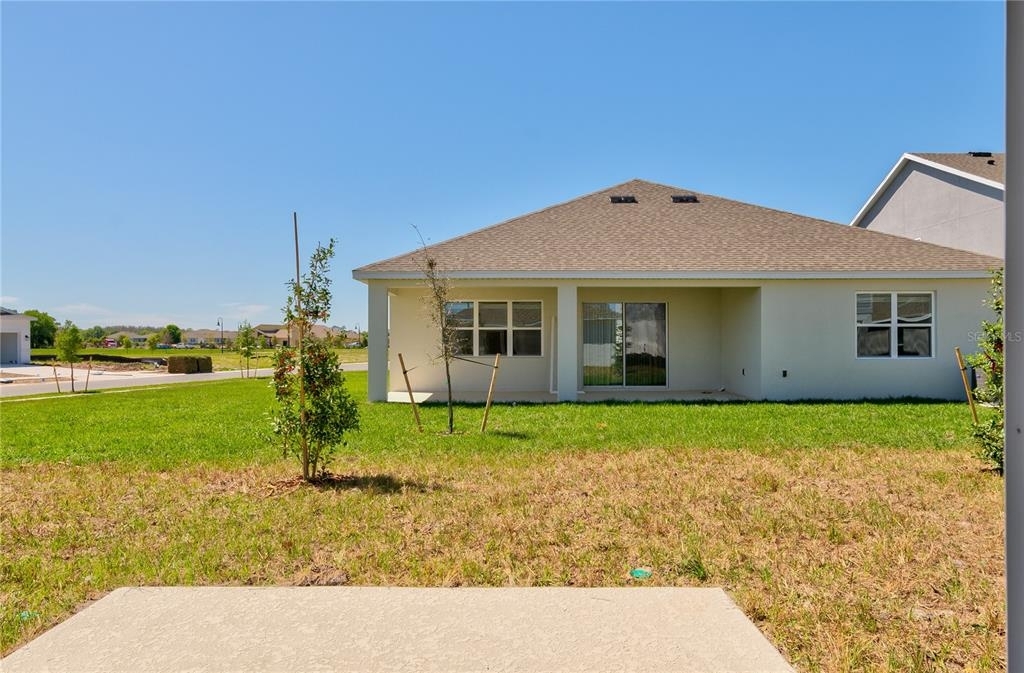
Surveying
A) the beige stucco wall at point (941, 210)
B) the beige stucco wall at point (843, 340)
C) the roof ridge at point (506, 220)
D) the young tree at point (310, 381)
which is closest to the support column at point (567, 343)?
the roof ridge at point (506, 220)

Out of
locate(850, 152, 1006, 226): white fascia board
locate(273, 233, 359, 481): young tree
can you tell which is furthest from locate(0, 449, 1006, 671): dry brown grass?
locate(850, 152, 1006, 226): white fascia board

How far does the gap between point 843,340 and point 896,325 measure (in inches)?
52.9

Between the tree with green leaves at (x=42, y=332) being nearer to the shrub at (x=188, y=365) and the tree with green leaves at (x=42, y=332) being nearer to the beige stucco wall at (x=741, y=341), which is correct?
the shrub at (x=188, y=365)

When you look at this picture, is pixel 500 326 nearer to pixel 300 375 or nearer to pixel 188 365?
pixel 300 375

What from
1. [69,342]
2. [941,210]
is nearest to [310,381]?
[941,210]

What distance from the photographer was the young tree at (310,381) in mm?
6543

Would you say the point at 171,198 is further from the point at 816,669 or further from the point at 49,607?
the point at 816,669

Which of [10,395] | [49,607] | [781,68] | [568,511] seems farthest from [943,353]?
[10,395]

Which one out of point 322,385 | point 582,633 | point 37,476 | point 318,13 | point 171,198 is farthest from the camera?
point 171,198

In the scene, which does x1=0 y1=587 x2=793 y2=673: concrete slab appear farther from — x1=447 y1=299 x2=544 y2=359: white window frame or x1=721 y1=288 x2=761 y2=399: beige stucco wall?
x1=447 y1=299 x2=544 y2=359: white window frame

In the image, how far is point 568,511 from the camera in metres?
5.45

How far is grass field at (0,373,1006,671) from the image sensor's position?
362 centimetres

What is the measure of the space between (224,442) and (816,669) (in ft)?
27.8

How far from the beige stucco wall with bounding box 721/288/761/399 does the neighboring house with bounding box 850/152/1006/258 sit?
7.60 metres
